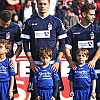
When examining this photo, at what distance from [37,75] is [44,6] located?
1.15 m

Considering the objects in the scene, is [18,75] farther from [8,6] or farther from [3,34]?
[8,6]

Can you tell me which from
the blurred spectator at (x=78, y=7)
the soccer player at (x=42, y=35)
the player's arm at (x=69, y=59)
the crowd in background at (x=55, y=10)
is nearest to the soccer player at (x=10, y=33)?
the soccer player at (x=42, y=35)

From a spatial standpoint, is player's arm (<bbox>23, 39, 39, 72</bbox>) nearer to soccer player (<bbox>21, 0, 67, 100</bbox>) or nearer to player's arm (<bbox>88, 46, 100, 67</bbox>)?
soccer player (<bbox>21, 0, 67, 100</bbox>)

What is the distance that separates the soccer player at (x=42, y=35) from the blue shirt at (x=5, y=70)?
14.1 inches

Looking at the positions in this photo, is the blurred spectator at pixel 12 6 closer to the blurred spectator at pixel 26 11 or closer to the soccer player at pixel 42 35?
the blurred spectator at pixel 26 11

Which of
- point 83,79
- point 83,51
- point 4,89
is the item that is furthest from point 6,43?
point 83,79

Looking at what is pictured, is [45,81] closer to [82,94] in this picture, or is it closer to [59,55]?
[59,55]

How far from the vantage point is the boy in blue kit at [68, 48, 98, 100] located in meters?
7.03

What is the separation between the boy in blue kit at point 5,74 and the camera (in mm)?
6922

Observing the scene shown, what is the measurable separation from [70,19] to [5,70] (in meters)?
5.72

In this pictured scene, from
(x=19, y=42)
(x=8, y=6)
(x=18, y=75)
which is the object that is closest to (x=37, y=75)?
(x=19, y=42)

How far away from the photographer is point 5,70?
22.9ft

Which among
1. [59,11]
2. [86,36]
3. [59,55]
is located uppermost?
[59,11]

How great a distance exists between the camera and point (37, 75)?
22.9 ft
